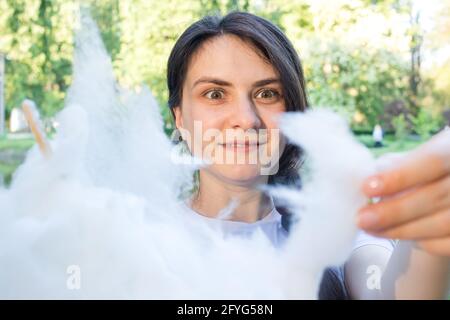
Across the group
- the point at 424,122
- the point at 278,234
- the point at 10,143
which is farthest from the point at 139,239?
the point at 424,122

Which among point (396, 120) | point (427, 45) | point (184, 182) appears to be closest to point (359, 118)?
point (396, 120)

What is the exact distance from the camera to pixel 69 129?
0.45 m

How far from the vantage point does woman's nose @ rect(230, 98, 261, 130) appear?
0.48m

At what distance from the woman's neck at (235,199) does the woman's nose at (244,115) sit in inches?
3.2

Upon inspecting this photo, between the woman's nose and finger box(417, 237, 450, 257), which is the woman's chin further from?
finger box(417, 237, 450, 257)

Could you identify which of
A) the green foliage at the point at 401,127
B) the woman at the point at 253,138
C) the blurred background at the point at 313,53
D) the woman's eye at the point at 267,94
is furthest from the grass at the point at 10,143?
the green foliage at the point at 401,127

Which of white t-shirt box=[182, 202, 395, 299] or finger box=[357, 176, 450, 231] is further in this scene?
white t-shirt box=[182, 202, 395, 299]

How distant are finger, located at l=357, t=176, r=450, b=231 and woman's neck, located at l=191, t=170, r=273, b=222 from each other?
22 centimetres

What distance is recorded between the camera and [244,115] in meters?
0.48

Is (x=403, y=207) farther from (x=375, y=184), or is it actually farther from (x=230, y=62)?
(x=230, y=62)

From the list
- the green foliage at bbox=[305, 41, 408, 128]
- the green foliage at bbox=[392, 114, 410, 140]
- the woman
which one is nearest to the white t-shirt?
the woman

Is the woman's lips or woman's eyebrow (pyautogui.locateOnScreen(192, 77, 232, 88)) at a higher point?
woman's eyebrow (pyautogui.locateOnScreen(192, 77, 232, 88))

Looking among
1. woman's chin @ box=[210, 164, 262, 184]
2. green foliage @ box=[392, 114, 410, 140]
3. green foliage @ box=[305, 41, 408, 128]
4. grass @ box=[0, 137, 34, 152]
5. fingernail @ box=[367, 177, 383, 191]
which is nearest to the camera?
fingernail @ box=[367, 177, 383, 191]

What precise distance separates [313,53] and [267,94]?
0.99m
